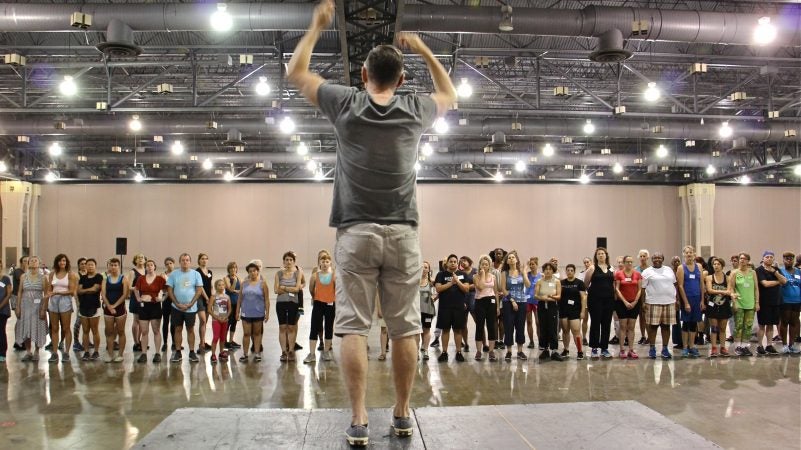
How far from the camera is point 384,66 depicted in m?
2.27

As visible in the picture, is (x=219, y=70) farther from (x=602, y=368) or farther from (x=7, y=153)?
(x=7, y=153)

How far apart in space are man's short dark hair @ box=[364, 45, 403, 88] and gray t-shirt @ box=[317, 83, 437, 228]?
8 cm

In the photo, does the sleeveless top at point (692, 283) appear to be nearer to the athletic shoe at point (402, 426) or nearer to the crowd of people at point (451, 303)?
the crowd of people at point (451, 303)

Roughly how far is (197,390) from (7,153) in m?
22.9

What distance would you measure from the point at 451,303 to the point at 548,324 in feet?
5.17

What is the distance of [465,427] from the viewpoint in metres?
2.57

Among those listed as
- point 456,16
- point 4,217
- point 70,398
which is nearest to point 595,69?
point 456,16

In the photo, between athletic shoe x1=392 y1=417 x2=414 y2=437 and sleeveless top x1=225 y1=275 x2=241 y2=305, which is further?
sleeveless top x1=225 y1=275 x2=241 y2=305

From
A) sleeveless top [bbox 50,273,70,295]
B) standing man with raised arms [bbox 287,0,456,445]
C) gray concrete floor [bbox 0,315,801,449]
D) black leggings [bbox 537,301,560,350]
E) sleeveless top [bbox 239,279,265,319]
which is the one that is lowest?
gray concrete floor [bbox 0,315,801,449]

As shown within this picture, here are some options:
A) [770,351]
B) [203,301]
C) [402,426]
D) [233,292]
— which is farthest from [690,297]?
[203,301]

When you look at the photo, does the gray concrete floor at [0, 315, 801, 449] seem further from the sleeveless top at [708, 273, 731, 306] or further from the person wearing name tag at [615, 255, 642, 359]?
the sleeveless top at [708, 273, 731, 306]

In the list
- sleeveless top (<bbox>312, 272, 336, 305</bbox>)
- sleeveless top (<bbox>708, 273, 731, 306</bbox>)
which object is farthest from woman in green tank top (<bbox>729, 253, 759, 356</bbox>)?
sleeveless top (<bbox>312, 272, 336, 305</bbox>)

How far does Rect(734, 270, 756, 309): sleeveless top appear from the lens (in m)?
8.59

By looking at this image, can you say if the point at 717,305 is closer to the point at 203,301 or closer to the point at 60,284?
the point at 203,301
